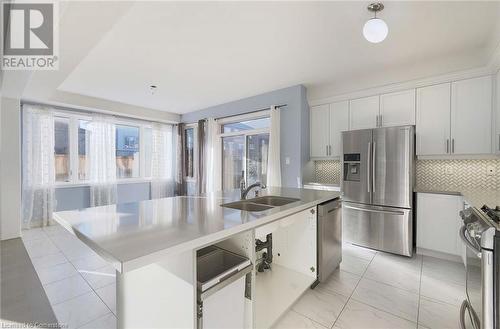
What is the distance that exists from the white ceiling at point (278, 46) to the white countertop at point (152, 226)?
4.92 feet

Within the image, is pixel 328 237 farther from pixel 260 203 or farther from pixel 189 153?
pixel 189 153

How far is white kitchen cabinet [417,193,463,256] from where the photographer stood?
2.70 metres

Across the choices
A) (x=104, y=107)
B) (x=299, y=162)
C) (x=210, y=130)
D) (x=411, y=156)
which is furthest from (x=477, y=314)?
(x=104, y=107)

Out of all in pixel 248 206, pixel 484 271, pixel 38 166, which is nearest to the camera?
pixel 484 271

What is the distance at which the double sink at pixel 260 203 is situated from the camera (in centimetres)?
189

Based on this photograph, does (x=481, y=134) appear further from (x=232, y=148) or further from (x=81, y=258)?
(x=81, y=258)

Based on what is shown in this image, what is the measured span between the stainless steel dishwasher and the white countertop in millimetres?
490

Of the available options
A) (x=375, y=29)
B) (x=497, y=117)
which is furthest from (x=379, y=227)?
(x=375, y=29)

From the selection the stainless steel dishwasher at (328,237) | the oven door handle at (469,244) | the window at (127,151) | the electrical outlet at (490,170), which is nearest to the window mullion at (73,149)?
the window at (127,151)

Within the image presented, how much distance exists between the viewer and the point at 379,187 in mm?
3080

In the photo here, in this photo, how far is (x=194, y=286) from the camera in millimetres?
979

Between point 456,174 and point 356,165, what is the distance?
1310 millimetres

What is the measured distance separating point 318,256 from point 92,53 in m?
3.58

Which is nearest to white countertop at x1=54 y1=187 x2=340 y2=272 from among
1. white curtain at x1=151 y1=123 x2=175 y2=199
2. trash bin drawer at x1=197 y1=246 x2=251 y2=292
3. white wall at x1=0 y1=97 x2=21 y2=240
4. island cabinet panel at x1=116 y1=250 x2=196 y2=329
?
island cabinet panel at x1=116 y1=250 x2=196 y2=329
